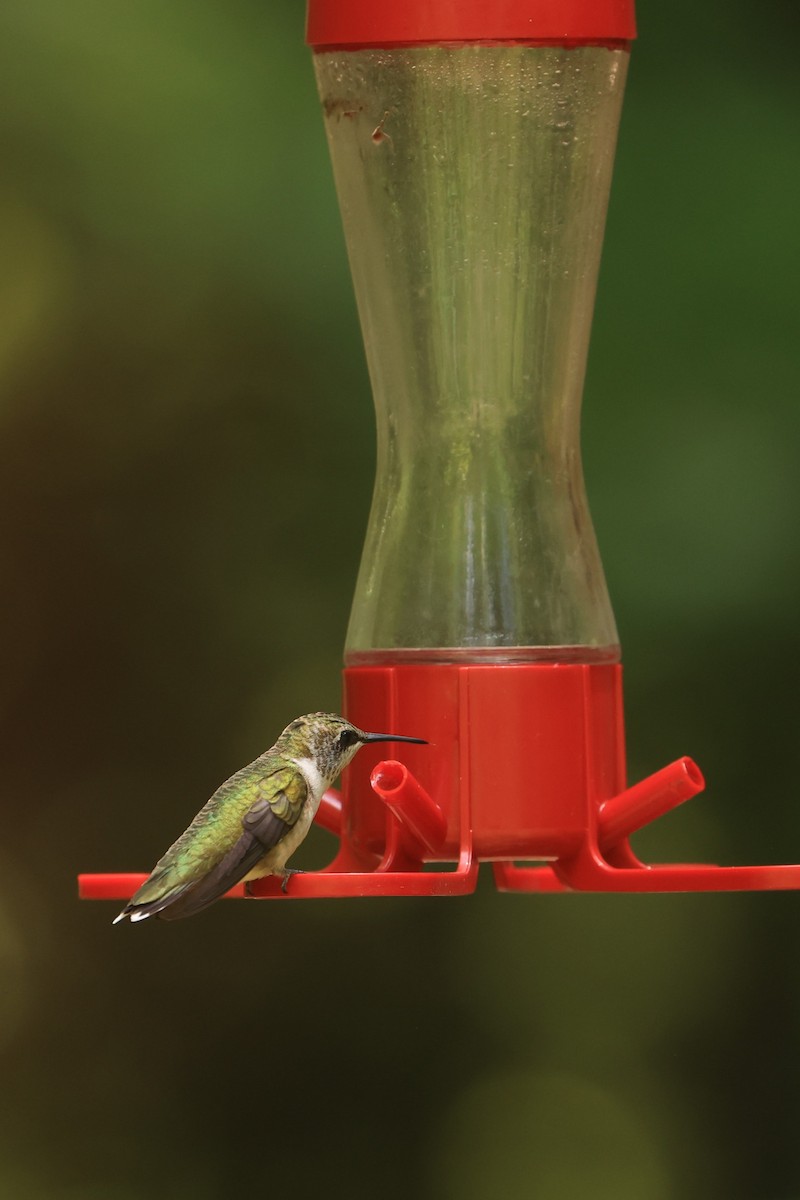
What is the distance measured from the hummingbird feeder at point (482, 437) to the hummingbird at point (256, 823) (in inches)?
2.0

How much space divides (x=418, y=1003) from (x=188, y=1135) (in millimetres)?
700

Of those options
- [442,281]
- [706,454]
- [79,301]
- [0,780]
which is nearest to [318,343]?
[79,301]

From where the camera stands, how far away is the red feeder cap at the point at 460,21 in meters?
2.38

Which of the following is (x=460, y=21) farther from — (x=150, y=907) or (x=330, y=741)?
(x=150, y=907)

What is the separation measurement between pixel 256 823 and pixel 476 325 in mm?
853

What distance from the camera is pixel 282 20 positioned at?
171 inches

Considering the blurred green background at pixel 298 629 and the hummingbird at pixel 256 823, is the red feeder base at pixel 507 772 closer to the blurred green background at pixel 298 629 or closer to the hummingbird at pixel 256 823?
the hummingbird at pixel 256 823

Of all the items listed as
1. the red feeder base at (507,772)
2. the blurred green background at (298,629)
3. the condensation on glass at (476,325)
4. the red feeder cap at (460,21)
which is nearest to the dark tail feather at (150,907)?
the red feeder base at (507,772)

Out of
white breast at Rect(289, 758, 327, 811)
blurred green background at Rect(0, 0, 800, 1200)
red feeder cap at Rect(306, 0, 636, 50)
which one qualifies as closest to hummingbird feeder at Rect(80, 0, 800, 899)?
red feeder cap at Rect(306, 0, 636, 50)

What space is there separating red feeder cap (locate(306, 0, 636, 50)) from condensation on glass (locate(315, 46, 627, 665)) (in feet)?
0.27

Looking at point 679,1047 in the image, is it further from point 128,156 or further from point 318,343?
point 128,156

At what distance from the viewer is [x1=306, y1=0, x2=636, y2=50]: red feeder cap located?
2385 millimetres

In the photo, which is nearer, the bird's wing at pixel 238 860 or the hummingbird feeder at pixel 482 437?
the bird's wing at pixel 238 860

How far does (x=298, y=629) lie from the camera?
14.4 ft
